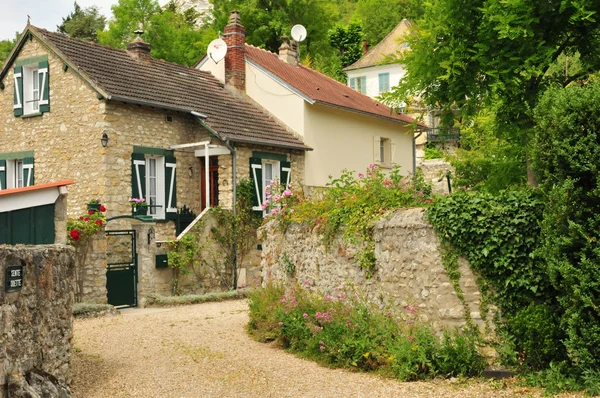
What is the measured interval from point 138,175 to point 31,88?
4687mm

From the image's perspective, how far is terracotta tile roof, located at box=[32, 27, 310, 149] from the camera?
60.4 feet

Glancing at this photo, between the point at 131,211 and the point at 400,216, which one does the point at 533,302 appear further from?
the point at 131,211

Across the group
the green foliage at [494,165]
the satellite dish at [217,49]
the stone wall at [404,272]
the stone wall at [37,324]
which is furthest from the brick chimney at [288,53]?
the stone wall at [37,324]

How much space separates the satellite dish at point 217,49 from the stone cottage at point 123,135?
175 cm

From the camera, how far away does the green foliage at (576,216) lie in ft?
22.9

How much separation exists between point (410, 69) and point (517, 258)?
4265 millimetres

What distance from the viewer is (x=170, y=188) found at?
19.2 metres

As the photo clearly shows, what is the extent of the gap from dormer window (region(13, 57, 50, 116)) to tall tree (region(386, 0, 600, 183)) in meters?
11.8

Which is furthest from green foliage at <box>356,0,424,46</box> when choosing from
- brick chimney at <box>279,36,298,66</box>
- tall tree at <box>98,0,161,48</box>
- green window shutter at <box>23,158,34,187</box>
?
green window shutter at <box>23,158,34,187</box>

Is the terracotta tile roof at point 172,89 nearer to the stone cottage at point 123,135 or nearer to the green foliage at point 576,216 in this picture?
the stone cottage at point 123,135

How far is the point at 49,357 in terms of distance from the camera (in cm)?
696

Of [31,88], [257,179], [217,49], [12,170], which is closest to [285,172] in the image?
[257,179]

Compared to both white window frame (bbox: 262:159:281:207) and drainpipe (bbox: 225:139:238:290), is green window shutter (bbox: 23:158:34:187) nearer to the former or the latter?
drainpipe (bbox: 225:139:238:290)

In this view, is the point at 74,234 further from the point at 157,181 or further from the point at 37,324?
the point at 37,324
